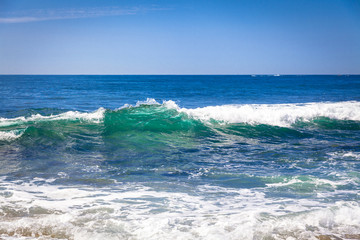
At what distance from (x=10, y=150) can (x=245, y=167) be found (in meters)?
7.02

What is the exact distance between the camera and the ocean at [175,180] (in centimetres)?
398

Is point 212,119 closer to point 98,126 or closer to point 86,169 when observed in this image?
point 98,126

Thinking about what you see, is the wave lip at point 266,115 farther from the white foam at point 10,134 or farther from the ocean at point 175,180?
the white foam at point 10,134

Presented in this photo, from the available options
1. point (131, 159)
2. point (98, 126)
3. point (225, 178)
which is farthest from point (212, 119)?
point (225, 178)

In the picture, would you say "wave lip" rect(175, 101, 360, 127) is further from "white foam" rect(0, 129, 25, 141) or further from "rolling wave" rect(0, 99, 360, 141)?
"white foam" rect(0, 129, 25, 141)

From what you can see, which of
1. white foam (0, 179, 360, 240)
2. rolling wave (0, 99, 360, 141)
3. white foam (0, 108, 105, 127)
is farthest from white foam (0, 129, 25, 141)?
white foam (0, 179, 360, 240)

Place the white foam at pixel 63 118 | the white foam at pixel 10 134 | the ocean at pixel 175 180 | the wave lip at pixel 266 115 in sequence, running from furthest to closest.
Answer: the wave lip at pixel 266 115, the white foam at pixel 63 118, the white foam at pixel 10 134, the ocean at pixel 175 180

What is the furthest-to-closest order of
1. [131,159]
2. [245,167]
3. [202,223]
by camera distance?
1. [131,159]
2. [245,167]
3. [202,223]

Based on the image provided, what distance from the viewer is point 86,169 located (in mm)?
6820

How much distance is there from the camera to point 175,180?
20.1 feet

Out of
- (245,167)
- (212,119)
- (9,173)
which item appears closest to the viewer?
(9,173)

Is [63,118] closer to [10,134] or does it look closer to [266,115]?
[10,134]

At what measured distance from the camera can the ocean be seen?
3.98 m

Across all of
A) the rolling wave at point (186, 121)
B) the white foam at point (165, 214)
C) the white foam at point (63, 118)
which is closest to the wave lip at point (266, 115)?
the rolling wave at point (186, 121)
